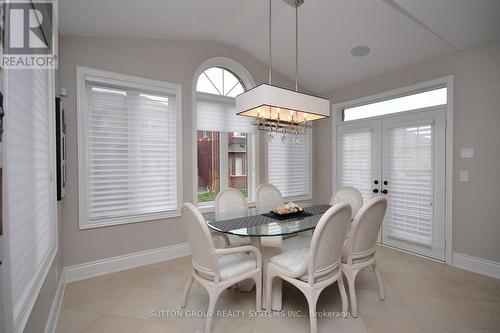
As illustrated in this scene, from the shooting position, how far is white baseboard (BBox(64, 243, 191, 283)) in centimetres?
268

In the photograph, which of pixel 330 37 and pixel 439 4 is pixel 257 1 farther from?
pixel 439 4

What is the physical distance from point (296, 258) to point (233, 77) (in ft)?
10.2

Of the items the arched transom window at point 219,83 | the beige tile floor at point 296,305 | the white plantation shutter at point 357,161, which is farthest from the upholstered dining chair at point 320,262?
the arched transom window at point 219,83

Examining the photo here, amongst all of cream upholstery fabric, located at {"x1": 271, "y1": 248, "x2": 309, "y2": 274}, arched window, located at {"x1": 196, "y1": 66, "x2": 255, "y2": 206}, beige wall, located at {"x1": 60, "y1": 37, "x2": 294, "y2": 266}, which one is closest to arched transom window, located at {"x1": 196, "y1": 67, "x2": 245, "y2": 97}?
arched window, located at {"x1": 196, "y1": 66, "x2": 255, "y2": 206}

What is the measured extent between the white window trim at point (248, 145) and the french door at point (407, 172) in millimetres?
1707

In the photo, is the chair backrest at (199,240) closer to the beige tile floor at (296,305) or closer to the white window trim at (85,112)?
the beige tile floor at (296,305)

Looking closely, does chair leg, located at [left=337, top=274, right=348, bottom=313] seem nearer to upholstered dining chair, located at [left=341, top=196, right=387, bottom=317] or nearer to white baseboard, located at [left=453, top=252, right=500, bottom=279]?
upholstered dining chair, located at [left=341, top=196, right=387, bottom=317]

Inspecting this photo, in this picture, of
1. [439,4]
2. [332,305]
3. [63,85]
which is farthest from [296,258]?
[63,85]

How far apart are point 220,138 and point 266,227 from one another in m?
2.06

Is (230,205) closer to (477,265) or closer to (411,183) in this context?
(411,183)

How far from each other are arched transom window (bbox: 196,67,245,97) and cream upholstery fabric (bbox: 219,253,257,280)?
2576mm

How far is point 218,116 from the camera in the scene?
12.4 ft

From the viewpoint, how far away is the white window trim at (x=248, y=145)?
3.45 meters

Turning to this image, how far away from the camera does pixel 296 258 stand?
2.03m
